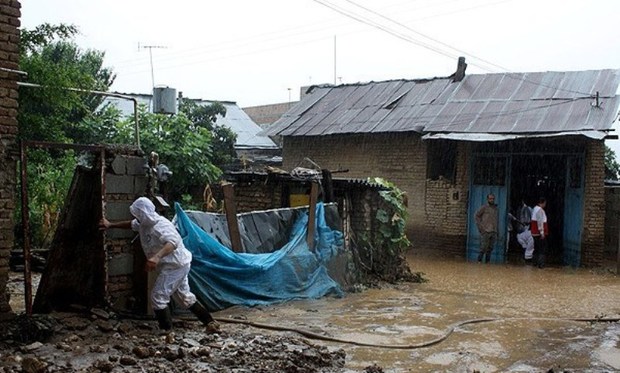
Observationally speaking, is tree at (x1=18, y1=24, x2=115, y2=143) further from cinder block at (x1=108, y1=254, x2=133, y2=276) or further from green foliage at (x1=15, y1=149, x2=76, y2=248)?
cinder block at (x1=108, y1=254, x2=133, y2=276)

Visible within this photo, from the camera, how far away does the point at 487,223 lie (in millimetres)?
15391

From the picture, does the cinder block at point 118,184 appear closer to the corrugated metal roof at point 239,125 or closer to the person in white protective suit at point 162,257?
the person in white protective suit at point 162,257

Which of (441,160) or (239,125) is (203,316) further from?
(239,125)

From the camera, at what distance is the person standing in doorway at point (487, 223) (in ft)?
50.5

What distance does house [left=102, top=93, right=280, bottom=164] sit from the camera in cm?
2400

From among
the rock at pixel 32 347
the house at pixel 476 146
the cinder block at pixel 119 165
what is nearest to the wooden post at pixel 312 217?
the cinder block at pixel 119 165

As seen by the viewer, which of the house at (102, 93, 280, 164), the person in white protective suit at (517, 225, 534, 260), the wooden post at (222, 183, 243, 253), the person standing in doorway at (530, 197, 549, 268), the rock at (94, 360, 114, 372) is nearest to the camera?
the rock at (94, 360, 114, 372)

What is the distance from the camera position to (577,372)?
6.12m

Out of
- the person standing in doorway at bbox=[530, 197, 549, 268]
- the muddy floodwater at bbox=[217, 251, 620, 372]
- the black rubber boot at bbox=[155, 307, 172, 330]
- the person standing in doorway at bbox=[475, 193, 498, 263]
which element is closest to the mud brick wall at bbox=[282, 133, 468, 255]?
the person standing in doorway at bbox=[475, 193, 498, 263]

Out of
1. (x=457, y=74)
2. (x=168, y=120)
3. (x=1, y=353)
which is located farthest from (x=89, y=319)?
(x=457, y=74)

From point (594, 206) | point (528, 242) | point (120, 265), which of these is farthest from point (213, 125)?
point (120, 265)

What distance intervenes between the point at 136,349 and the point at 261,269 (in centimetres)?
315

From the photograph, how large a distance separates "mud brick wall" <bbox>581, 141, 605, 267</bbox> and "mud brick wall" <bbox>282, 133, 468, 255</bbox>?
291cm

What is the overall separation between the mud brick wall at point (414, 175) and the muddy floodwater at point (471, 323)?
4012mm
